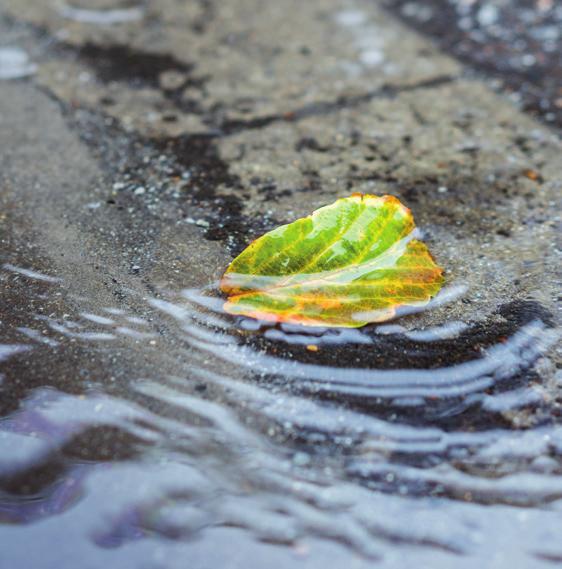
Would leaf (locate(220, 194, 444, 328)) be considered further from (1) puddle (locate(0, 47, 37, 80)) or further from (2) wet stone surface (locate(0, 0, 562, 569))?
(1) puddle (locate(0, 47, 37, 80))

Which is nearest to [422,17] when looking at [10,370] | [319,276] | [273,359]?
[319,276]

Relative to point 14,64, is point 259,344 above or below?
below

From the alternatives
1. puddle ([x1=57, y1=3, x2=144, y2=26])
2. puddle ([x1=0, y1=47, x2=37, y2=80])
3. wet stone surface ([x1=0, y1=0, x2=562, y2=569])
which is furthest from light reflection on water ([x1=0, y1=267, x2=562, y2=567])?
puddle ([x1=57, y1=3, x2=144, y2=26])

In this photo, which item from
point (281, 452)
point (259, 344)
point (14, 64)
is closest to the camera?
Result: point (281, 452)

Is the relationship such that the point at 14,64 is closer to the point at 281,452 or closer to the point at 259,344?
the point at 259,344

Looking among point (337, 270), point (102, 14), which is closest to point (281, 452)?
point (337, 270)

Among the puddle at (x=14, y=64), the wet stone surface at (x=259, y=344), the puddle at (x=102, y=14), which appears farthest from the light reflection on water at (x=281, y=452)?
the puddle at (x=102, y=14)

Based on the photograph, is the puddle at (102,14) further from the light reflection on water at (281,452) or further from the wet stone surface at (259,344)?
the light reflection on water at (281,452)
